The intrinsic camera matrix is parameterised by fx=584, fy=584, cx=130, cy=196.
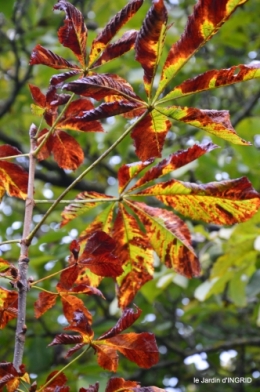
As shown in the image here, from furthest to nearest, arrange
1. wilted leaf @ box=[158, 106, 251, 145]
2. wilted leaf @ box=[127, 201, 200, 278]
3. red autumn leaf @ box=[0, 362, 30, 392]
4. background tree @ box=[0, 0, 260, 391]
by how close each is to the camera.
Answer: background tree @ box=[0, 0, 260, 391], wilted leaf @ box=[127, 201, 200, 278], wilted leaf @ box=[158, 106, 251, 145], red autumn leaf @ box=[0, 362, 30, 392]

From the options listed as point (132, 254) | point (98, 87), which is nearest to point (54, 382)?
point (132, 254)

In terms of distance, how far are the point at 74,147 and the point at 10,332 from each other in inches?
61.9

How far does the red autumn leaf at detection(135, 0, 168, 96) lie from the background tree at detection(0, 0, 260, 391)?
0.76 metres

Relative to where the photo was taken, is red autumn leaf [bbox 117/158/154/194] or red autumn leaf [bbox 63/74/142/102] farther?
red autumn leaf [bbox 117/158/154/194]

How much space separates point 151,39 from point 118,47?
0.10 meters

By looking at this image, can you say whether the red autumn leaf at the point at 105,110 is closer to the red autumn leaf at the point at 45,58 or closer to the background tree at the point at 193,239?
the red autumn leaf at the point at 45,58

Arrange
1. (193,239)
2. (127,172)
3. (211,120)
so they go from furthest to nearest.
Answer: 1. (193,239)
2. (127,172)
3. (211,120)

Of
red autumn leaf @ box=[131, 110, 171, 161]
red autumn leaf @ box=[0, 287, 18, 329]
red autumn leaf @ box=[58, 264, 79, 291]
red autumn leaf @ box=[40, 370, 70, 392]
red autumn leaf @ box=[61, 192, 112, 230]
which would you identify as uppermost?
red autumn leaf @ box=[131, 110, 171, 161]

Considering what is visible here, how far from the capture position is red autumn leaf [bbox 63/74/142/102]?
581 millimetres

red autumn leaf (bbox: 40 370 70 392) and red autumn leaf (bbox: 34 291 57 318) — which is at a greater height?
red autumn leaf (bbox: 34 291 57 318)

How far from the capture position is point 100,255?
65cm

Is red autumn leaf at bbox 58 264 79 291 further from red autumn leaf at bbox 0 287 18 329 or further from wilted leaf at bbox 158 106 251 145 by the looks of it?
wilted leaf at bbox 158 106 251 145

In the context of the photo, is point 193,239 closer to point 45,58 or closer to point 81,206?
point 81,206

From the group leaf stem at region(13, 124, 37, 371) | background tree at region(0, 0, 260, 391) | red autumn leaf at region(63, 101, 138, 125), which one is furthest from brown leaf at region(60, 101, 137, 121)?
background tree at region(0, 0, 260, 391)
